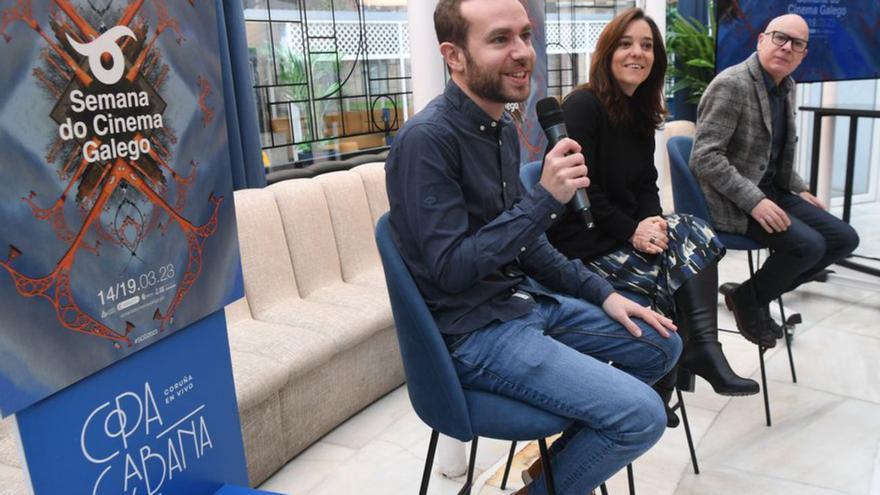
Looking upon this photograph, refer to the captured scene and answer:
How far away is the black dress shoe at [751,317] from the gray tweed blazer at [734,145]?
0.96 ft

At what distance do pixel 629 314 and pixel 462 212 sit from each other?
1.86 feet

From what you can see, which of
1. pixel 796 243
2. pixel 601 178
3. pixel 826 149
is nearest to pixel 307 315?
pixel 601 178

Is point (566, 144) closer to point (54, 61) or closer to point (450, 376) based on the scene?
point (450, 376)

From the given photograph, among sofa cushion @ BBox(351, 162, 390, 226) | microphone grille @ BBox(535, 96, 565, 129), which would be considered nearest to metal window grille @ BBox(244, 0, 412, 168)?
sofa cushion @ BBox(351, 162, 390, 226)

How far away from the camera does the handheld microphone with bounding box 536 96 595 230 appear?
1.68m

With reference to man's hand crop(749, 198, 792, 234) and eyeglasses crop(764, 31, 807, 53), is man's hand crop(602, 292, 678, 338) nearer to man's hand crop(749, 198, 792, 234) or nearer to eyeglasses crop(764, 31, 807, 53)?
man's hand crop(749, 198, 792, 234)

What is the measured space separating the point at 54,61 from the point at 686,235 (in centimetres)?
177

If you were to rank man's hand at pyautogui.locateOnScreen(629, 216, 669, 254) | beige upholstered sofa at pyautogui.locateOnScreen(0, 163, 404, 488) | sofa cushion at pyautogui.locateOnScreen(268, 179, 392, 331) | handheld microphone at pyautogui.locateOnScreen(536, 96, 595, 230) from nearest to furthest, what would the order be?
handheld microphone at pyautogui.locateOnScreen(536, 96, 595, 230), man's hand at pyautogui.locateOnScreen(629, 216, 669, 254), beige upholstered sofa at pyautogui.locateOnScreen(0, 163, 404, 488), sofa cushion at pyautogui.locateOnScreen(268, 179, 392, 331)

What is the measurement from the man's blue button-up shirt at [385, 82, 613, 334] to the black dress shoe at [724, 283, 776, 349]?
157cm

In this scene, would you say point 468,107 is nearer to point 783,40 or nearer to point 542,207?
point 542,207

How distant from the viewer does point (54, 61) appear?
1193mm

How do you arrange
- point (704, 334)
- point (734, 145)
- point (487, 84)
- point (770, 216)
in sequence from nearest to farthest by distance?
1. point (487, 84)
2. point (704, 334)
3. point (770, 216)
4. point (734, 145)

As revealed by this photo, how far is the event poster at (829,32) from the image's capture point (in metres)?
4.21

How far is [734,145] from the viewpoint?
2965 millimetres
